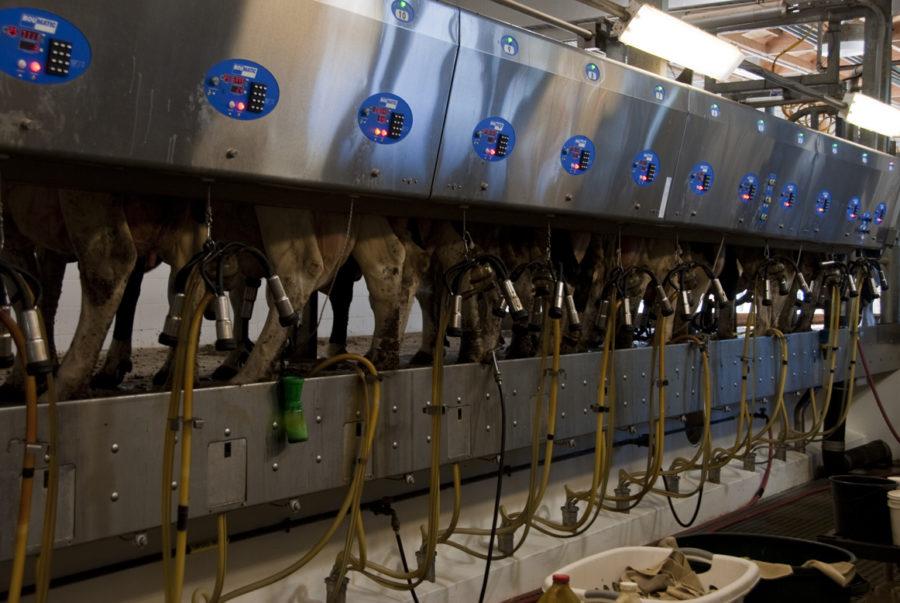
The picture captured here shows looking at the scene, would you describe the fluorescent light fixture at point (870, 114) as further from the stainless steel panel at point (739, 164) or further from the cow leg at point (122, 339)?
the cow leg at point (122, 339)

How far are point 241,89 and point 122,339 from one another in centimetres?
98

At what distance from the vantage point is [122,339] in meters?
2.73

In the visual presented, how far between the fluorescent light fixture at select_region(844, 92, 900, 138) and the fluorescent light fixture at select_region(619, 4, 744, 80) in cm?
162

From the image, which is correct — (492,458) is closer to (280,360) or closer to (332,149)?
(280,360)

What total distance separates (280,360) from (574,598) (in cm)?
130

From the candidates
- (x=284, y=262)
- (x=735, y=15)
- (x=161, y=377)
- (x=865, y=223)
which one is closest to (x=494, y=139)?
(x=284, y=262)

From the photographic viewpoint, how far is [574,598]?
1.84 metres

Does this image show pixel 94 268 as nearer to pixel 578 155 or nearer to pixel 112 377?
pixel 112 377

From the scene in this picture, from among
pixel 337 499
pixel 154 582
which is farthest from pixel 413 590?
pixel 154 582

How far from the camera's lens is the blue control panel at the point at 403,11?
2.43 metres

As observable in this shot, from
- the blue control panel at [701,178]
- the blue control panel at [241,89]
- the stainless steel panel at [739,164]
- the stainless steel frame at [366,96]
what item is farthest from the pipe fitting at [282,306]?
the blue control panel at [701,178]

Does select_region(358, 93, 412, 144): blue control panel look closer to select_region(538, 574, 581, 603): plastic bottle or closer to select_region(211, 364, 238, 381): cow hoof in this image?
select_region(211, 364, 238, 381): cow hoof

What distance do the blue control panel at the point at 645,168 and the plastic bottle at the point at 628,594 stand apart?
1770mm

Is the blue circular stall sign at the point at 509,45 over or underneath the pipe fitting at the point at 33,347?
over
